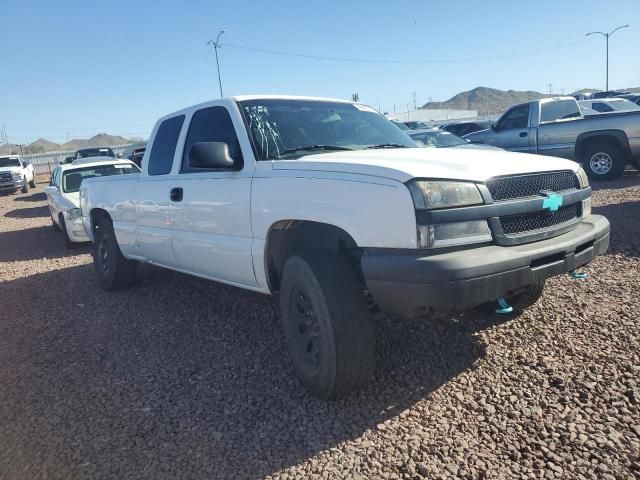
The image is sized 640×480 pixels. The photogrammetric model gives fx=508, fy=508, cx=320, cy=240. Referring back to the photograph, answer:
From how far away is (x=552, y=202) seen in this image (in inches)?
119

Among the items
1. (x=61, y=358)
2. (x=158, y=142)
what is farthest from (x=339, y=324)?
(x=158, y=142)

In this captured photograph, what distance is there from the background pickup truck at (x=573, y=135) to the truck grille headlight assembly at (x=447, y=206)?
9.09 m

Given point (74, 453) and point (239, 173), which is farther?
point (239, 173)

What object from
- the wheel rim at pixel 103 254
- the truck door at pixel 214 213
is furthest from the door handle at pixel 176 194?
the wheel rim at pixel 103 254

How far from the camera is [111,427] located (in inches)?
118

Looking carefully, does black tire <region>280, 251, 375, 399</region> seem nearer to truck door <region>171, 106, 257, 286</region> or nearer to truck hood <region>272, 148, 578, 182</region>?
truck hood <region>272, 148, 578, 182</region>

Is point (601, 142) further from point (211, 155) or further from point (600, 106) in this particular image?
point (211, 155)

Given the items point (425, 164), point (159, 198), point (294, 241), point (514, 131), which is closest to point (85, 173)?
point (159, 198)

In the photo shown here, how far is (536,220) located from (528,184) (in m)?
0.22

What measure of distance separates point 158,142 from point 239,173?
1.83 metres

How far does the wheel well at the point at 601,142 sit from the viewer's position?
398 inches

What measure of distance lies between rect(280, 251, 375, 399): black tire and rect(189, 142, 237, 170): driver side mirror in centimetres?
89

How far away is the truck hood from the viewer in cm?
274

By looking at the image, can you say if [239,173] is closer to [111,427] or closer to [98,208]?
[111,427]
